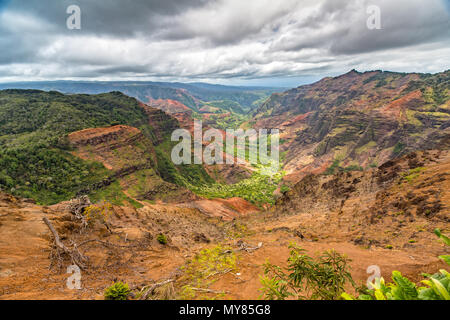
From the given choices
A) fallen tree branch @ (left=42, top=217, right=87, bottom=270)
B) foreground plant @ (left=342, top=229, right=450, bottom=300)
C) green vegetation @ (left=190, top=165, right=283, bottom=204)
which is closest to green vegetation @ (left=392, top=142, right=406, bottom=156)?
green vegetation @ (left=190, top=165, right=283, bottom=204)

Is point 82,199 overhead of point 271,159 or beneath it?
overhead

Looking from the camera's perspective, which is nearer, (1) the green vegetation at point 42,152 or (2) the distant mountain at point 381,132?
(1) the green vegetation at point 42,152

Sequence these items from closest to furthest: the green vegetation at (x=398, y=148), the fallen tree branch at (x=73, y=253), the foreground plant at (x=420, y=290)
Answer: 1. the foreground plant at (x=420, y=290)
2. the fallen tree branch at (x=73, y=253)
3. the green vegetation at (x=398, y=148)

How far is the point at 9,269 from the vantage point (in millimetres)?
7664

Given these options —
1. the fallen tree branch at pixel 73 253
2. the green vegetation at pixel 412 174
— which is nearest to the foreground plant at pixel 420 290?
the fallen tree branch at pixel 73 253

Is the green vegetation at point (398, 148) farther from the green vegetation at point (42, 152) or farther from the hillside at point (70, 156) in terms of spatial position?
the green vegetation at point (42, 152)

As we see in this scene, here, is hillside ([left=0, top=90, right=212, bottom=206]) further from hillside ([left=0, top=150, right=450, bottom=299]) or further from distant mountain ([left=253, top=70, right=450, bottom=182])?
distant mountain ([left=253, top=70, right=450, bottom=182])

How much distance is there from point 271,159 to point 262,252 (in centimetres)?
13611

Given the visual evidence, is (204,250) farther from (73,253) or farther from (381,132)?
(381,132)

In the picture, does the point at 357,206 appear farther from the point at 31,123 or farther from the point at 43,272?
the point at 31,123

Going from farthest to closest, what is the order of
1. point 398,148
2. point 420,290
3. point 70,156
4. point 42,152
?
1. point 398,148
2. point 70,156
3. point 42,152
4. point 420,290

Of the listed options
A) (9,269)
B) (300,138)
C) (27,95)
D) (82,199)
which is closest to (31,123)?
(27,95)

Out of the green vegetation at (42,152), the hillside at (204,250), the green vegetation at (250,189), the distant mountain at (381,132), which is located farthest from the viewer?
the distant mountain at (381,132)

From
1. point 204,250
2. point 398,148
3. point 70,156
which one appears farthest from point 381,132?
point 70,156
